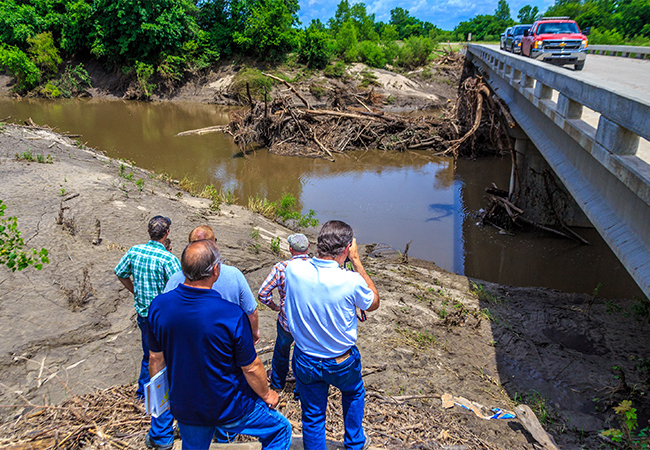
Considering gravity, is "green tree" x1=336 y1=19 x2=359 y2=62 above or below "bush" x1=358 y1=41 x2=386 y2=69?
above

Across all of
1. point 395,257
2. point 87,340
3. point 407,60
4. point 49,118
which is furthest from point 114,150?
point 407,60

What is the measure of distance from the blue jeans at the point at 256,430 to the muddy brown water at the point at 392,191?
7.87 m

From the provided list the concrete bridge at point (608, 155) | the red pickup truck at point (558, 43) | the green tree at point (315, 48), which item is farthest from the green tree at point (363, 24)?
the concrete bridge at point (608, 155)

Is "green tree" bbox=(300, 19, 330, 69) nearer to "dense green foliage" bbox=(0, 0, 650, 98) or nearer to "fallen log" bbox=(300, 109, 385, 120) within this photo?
"dense green foliage" bbox=(0, 0, 650, 98)

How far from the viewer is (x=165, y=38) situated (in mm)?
32406

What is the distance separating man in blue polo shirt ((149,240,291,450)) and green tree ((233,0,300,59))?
35.1 metres

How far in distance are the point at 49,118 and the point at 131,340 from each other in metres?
25.0

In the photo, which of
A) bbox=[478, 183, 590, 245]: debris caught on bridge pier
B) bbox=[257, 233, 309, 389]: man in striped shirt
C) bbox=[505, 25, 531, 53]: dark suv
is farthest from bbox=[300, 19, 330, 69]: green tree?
bbox=[257, 233, 309, 389]: man in striped shirt

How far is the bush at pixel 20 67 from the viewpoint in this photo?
30.7m

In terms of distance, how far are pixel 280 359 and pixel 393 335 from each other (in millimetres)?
2387

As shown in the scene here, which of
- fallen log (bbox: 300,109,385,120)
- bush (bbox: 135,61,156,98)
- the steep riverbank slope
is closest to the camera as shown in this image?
fallen log (bbox: 300,109,385,120)

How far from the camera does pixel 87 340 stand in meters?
4.98

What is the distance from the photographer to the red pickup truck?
435 inches

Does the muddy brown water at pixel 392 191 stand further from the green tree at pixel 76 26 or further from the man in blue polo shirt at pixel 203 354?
the green tree at pixel 76 26
